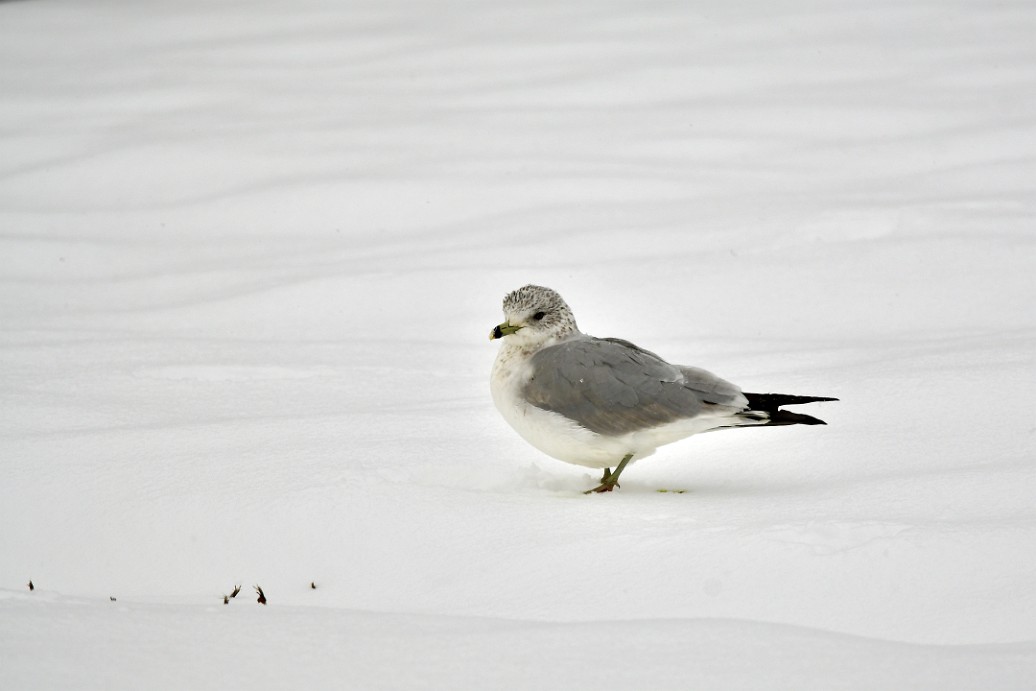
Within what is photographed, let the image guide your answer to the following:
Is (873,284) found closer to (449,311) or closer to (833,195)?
(833,195)

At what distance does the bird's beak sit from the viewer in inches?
138

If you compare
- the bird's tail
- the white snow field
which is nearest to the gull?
the bird's tail

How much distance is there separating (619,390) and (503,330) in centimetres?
42

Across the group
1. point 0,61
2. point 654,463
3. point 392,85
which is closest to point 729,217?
point 654,463

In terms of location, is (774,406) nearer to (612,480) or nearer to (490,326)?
(612,480)

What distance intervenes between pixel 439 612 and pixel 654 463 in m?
1.35

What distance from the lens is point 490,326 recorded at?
523 centimetres

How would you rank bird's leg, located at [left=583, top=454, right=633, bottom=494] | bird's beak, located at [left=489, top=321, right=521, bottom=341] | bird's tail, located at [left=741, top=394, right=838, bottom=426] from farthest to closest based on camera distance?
bird's beak, located at [left=489, top=321, right=521, bottom=341] → bird's leg, located at [left=583, top=454, right=633, bottom=494] → bird's tail, located at [left=741, top=394, right=838, bottom=426]

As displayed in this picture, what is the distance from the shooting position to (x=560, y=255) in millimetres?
6082

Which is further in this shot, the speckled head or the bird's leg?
the speckled head

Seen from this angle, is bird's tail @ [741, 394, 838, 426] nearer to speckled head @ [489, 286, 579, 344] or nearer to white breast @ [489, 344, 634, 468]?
white breast @ [489, 344, 634, 468]

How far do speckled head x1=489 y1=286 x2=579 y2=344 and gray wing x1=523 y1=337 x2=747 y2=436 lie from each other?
15 cm

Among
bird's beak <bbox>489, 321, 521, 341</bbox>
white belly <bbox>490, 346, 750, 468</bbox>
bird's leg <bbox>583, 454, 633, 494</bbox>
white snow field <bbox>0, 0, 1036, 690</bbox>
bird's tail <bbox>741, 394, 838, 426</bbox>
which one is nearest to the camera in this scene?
white snow field <bbox>0, 0, 1036, 690</bbox>

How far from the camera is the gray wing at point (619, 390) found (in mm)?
3246
